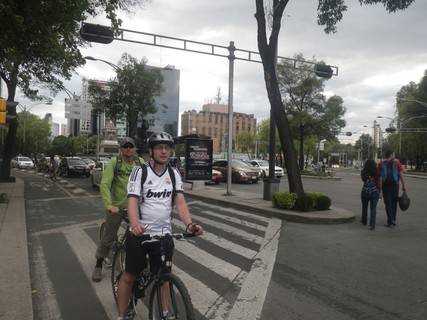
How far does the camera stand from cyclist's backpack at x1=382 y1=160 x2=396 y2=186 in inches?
426

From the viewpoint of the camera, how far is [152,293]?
3951mm

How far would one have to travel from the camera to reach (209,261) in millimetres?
7352

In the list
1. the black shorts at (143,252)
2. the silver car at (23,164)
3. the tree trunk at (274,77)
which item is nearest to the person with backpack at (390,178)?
the tree trunk at (274,77)

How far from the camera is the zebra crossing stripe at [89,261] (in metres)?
5.16

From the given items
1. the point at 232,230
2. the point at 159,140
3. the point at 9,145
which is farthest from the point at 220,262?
the point at 9,145

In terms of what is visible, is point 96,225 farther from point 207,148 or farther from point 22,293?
point 207,148

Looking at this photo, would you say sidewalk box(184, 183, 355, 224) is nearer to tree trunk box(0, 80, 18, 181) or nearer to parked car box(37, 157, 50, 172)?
tree trunk box(0, 80, 18, 181)

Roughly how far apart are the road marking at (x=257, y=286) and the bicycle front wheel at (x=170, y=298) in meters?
1.23

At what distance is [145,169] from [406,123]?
215 feet

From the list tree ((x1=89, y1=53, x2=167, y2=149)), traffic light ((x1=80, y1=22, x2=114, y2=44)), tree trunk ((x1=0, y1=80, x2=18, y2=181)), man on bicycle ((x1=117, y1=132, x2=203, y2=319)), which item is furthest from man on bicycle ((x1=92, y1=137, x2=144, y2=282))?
tree ((x1=89, y1=53, x2=167, y2=149))

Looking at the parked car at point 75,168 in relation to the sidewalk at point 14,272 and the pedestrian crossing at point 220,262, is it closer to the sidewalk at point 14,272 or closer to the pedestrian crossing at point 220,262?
the sidewalk at point 14,272

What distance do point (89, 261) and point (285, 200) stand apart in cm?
687

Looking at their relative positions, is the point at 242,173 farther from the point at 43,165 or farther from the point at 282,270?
the point at 43,165

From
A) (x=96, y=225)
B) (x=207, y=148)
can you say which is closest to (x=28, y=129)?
(x=207, y=148)
